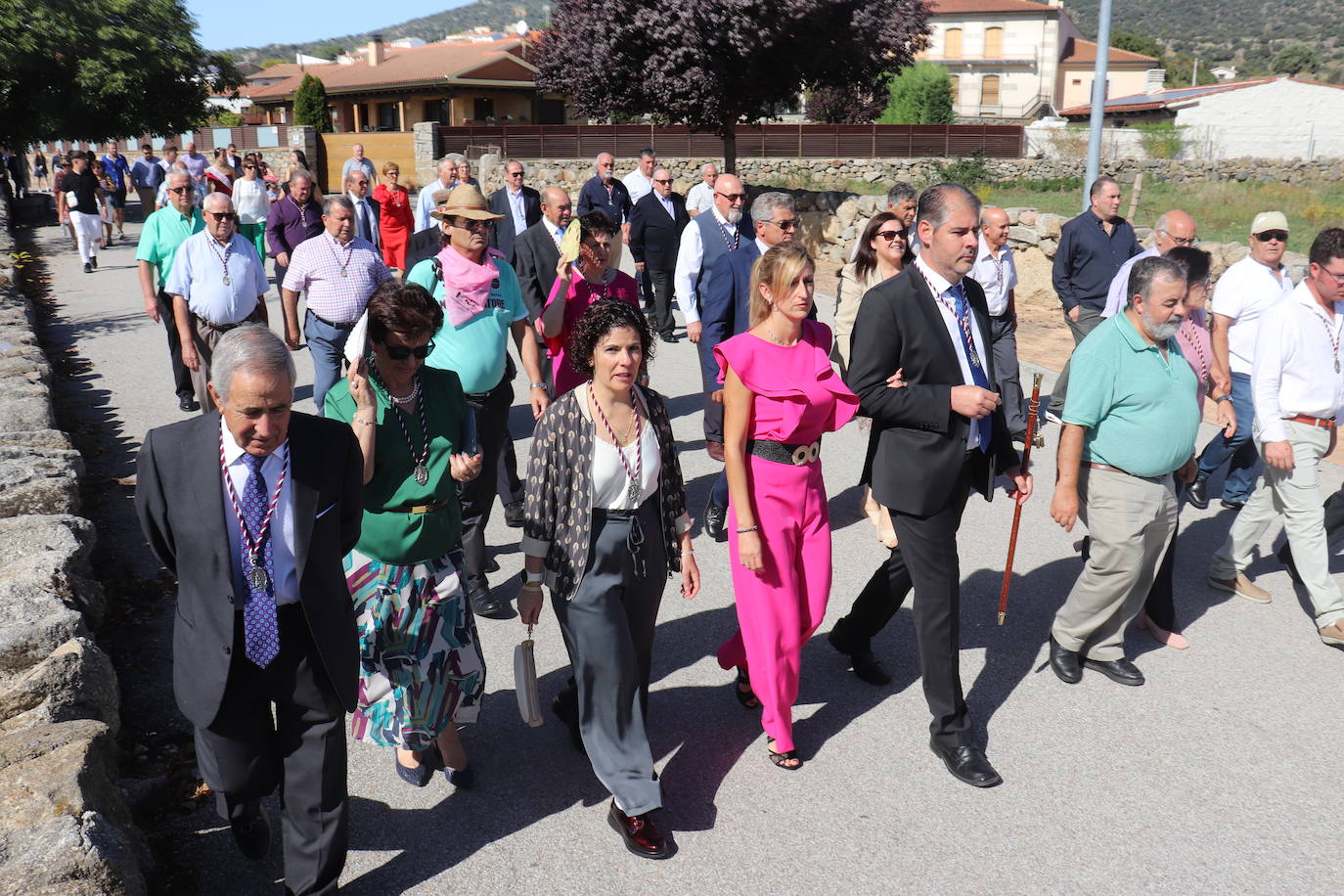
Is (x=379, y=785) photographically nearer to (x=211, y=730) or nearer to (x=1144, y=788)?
(x=211, y=730)

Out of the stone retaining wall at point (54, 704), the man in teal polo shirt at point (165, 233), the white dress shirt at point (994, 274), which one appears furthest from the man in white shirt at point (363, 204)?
the white dress shirt at point (994, 274)

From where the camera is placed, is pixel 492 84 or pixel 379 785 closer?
pixel 379 785

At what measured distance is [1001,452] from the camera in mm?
4582

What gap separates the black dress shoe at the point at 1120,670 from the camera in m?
4.93

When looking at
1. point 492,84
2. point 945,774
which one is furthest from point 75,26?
point 492,84

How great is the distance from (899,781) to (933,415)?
1.40 metres

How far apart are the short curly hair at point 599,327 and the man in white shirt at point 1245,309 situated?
14.0ft

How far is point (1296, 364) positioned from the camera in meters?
5.36

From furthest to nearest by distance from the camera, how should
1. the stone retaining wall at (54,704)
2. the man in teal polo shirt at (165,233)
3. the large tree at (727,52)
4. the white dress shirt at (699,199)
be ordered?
the large tree at (727,52) < the white dress shirt at (699,199) < the man in teal polo shirt at (165,233) < the stone retaining wall at (54,704)

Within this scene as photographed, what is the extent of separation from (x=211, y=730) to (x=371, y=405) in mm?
1124

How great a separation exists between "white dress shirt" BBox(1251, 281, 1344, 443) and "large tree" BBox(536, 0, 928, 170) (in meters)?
16.3

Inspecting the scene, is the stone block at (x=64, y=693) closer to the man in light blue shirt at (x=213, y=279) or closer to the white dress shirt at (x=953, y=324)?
the white dress shirt at (x=953, y=324)

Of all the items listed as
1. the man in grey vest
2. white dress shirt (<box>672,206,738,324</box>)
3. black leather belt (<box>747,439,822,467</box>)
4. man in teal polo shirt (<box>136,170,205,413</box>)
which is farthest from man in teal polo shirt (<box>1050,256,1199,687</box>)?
man in teal polo shirt (<box>136,170,205,413</box>)

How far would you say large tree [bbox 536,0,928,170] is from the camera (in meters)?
20.4
